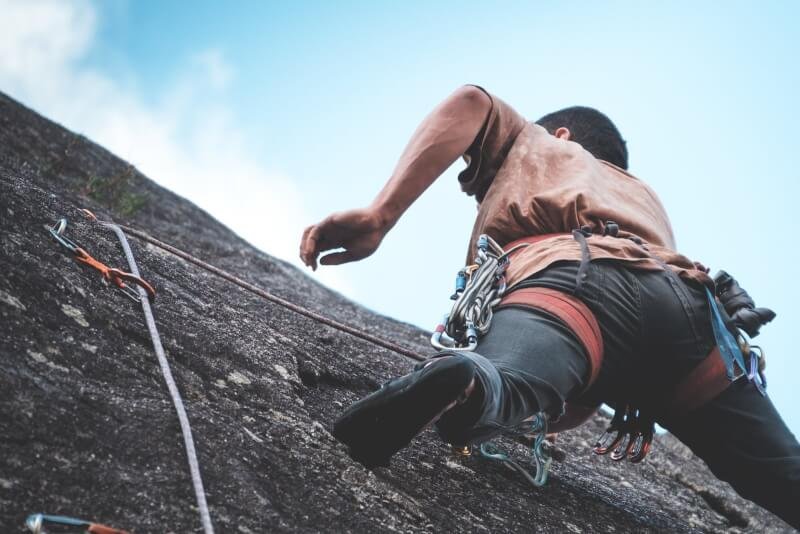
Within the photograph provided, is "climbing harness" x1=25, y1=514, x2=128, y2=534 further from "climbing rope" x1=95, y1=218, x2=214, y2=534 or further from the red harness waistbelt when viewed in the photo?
the red harness waistbelt

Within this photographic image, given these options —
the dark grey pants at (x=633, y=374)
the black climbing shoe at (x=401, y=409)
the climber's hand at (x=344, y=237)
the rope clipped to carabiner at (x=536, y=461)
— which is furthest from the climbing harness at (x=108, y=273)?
the rope clipped to carabiner at (x=536, y=461)

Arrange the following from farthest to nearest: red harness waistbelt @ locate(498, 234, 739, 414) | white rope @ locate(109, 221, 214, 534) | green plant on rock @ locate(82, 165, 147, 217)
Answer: green plant on rock @ locate(82, 165, 147, 217)
red harness waistbelt @ locate(498, 234, 739, 414)
white rope @ locate(109, 221, 214, 534)

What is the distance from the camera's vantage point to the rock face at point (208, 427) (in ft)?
5.55

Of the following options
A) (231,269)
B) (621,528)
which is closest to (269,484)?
(621,528)

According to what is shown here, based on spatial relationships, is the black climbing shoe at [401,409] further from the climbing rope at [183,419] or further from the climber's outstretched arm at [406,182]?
the climber's outstretched arm at [406,182]

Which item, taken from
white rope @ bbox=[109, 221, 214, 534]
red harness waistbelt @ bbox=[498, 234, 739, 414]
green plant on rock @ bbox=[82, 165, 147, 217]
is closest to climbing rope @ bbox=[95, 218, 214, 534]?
white rope @ bbox=[109, 221, 214, 534]

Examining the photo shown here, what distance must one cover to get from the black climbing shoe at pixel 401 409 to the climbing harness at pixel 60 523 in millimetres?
737

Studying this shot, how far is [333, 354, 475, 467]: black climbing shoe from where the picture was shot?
185 centimetres

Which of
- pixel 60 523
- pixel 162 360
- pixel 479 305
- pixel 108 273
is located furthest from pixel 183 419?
pixel 479 305

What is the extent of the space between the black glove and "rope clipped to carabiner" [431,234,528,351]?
2.61 feet

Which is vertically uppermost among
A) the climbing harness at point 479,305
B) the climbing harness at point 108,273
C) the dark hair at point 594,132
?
the dark hair at point 594,132

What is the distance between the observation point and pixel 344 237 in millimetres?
2656

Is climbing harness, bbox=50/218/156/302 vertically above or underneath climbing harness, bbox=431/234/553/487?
underneath

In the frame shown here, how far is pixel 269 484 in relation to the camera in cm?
200
